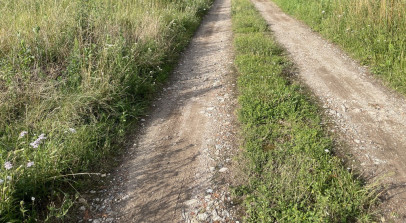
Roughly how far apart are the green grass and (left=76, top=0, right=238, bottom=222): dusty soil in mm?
275

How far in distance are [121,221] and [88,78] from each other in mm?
2613

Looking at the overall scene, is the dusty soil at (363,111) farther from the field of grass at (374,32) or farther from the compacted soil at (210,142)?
the field of grass at (374,32)

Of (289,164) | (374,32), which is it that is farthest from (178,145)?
(374,32)

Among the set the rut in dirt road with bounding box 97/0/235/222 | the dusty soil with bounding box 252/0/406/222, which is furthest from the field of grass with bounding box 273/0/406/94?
the rut in dirt road with bounding box 97/0/235/222

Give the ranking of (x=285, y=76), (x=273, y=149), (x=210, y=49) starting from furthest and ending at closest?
(x=210, y=49) → (x=285, y=76) → (x=273, y=149)

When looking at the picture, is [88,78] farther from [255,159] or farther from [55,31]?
[255,159]

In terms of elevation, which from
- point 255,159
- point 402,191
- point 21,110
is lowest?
point 402,191

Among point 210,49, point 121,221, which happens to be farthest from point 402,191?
point 210,49

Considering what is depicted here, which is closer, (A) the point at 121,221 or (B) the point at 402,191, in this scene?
(A) the point at 121,221

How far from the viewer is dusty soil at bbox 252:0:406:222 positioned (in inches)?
133

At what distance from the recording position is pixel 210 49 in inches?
330

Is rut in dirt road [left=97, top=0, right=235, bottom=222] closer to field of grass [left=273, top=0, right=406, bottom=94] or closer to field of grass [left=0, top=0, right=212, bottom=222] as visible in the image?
field of grass [left=0, top=0, right=212, bottom=222]

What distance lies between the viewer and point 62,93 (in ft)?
14.9

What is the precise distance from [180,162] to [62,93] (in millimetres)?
2211
